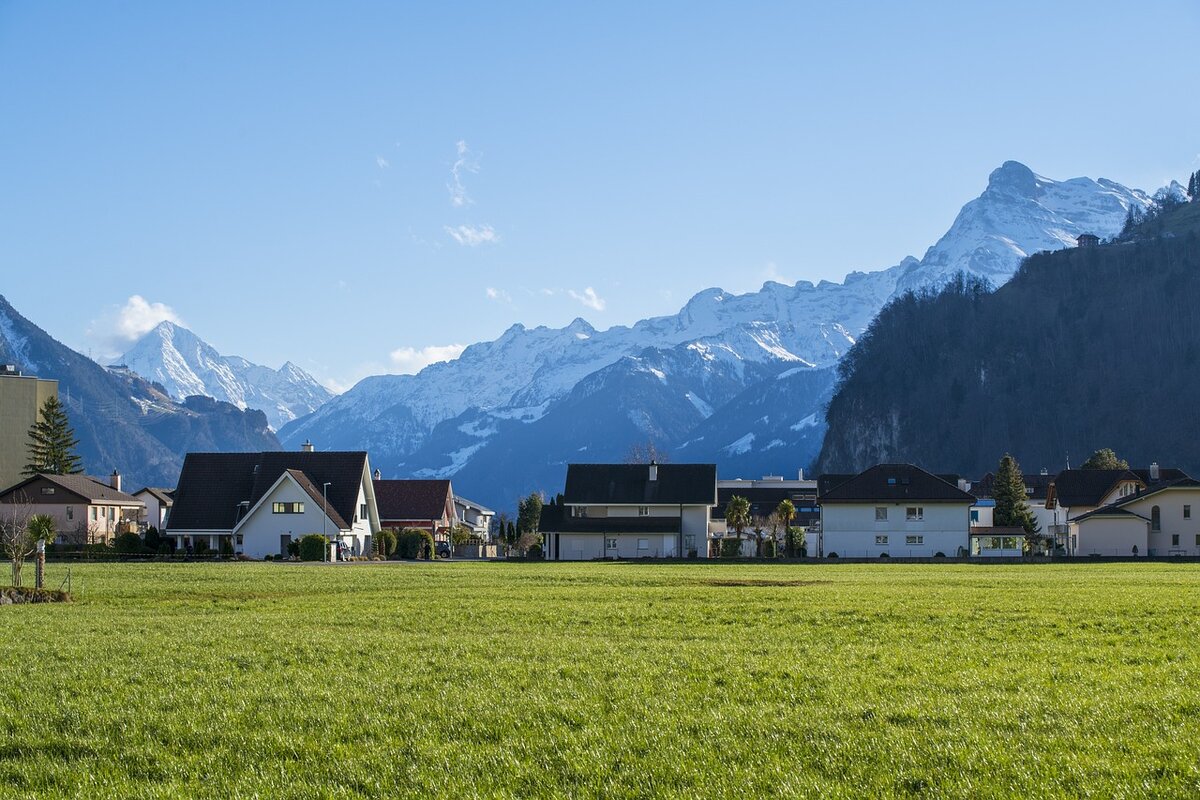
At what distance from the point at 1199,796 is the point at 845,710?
468 centimetres

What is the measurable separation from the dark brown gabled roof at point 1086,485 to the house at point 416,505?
54166mm

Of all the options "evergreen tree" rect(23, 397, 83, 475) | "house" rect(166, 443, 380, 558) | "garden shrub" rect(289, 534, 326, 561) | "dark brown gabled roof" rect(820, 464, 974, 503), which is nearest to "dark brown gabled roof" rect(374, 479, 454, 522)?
"house" rect(166, 443, 380, 558)

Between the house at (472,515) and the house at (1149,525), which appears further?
the house at (472,515)

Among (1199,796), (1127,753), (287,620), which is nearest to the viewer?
(1199,796)

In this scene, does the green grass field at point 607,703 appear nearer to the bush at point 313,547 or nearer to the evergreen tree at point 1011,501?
the bush at point 313,547

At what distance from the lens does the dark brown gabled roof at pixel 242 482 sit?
95.3 m

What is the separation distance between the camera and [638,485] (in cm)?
10275

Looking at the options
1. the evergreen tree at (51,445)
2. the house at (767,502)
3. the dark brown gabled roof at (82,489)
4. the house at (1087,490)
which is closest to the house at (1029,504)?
the house at (1087,490)

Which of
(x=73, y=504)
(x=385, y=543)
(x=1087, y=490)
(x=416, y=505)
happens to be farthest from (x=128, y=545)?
(x=1087, y=490)

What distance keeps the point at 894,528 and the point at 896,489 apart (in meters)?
2.85

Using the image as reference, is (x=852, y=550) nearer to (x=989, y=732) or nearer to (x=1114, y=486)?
(x=1114, y=486)

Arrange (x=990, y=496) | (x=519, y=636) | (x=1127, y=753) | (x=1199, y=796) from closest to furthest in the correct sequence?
(x=1199, y=796)
(x=1127, y=753)
(x=519, y=636)
(x=990, y=496)

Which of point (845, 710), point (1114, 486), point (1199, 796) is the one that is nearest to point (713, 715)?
point (845, 710)

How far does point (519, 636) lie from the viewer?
2472 cm
